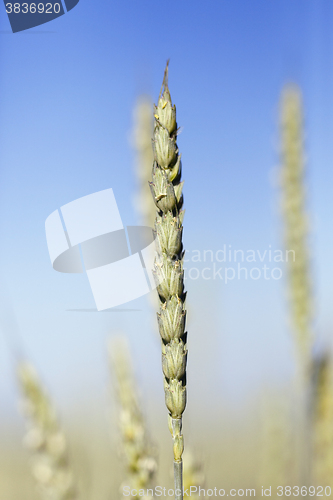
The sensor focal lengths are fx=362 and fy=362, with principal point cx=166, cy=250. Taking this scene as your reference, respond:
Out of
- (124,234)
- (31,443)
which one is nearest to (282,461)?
(31,443)

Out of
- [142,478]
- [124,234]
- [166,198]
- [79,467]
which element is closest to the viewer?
[166,198]

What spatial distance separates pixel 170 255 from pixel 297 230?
2.98ft

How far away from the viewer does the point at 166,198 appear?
13.5 inches

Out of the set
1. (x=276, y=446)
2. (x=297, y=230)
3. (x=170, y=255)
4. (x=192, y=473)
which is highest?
(x=170, y=255)

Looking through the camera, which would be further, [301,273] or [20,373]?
[301,273]

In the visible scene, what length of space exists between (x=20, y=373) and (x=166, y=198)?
0.60 meters

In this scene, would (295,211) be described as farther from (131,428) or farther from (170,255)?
(170,255)

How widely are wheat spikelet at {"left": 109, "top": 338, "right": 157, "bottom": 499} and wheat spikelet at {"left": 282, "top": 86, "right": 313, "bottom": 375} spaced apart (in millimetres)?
561

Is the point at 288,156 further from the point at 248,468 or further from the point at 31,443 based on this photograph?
the point at 248,468

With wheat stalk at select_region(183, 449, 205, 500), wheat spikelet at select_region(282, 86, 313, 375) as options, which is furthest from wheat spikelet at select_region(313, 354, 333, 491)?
wheat stalk at select_region(183, 449, 205, 500)

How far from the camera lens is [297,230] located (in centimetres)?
115

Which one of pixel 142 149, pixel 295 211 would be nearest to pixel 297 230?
pixel 295 211

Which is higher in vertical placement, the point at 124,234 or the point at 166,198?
the point at 166,198

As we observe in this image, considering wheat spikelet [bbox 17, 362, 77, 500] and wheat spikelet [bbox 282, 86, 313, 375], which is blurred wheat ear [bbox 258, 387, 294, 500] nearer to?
wheat spikelet [bbox 282, 86, 313, 375]
